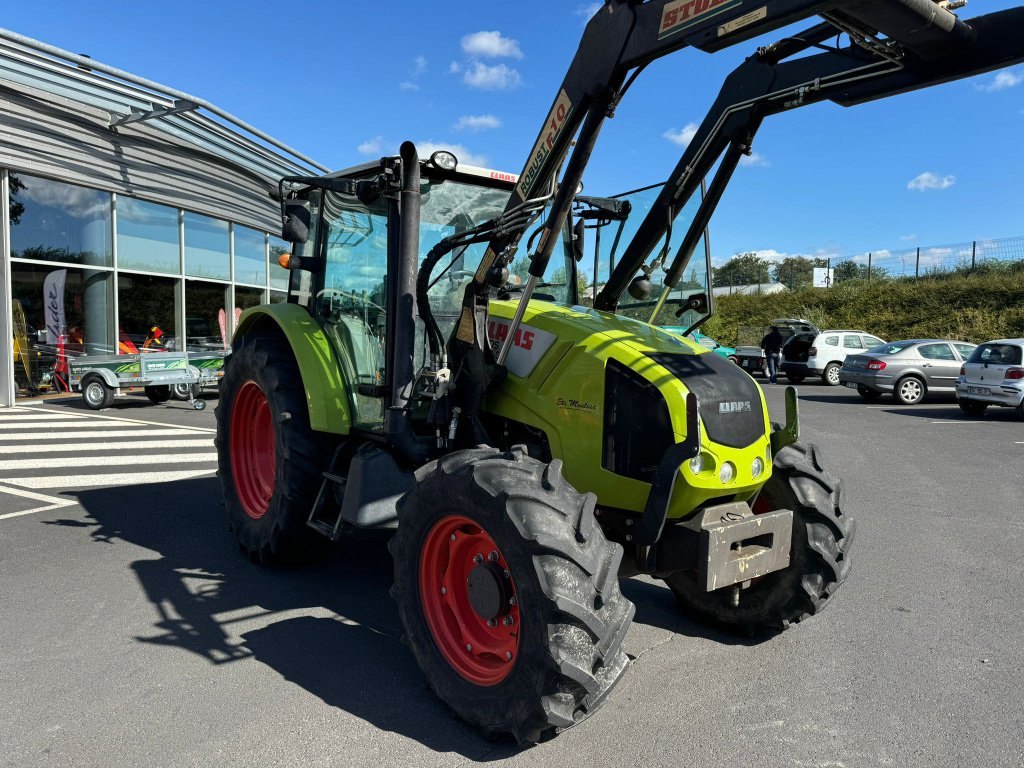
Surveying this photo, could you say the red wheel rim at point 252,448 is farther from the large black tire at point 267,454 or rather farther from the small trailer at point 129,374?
the small trailer at point 129,374

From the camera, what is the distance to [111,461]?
8.31m

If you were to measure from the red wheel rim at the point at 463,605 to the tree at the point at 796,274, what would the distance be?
36.1 metres

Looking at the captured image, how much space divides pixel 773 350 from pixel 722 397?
782 inches

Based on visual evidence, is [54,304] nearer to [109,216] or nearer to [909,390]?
[109,216]

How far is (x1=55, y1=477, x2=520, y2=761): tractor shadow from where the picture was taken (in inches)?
125

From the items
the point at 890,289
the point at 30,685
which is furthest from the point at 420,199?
the point at 890,289

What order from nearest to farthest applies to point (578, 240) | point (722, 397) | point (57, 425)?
point (722, 397) < point (578, 240) < point (57, 425)

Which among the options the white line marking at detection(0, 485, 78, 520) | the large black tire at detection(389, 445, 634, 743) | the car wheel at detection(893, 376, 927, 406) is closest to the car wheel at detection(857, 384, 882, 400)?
the car wheel at detection(893, 376, 927, 406)

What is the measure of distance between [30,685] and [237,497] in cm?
211

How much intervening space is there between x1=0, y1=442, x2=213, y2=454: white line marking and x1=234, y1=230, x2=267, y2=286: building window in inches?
395

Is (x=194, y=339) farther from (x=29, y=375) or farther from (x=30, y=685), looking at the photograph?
(x=30, y=685)

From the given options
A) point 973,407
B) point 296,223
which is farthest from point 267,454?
point 973,407

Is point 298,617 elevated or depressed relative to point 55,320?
depressed

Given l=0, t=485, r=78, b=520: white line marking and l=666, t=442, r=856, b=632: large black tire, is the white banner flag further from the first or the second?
l=666, t=442, r=856, b=632: large black tire
